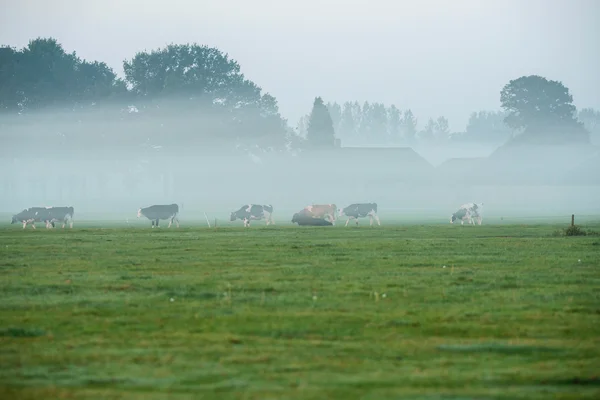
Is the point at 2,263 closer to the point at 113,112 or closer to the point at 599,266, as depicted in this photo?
the point at 599,266

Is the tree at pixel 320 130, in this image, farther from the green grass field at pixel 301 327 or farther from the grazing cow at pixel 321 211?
the green grass field at pixel 301 327

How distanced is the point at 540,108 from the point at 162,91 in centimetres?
8247

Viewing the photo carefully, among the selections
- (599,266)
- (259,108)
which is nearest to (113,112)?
(259,108)

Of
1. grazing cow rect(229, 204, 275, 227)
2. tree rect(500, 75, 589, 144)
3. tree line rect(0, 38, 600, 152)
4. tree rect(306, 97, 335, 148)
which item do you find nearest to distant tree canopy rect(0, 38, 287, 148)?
tree line rect(0, 38, 600, 152)

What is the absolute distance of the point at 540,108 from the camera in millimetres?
183000

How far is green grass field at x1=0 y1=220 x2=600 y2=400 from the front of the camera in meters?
13.8

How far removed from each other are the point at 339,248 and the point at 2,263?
1276 centimetres

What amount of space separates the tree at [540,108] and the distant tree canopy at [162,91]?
63268 millimetres

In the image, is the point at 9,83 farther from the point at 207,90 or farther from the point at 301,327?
the point at 301,327

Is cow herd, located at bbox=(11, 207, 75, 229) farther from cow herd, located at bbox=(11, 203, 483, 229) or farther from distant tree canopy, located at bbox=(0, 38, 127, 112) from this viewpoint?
distant tree canopy, located at bbox=(0, 38, 127, 112)

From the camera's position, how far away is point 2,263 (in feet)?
104

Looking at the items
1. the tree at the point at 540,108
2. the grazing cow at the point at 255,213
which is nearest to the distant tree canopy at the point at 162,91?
the grazing cow at the point at 255,213

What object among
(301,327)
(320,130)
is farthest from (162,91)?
(301,327)

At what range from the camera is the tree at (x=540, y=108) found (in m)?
180
